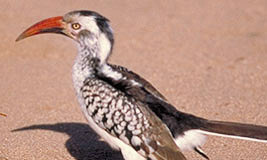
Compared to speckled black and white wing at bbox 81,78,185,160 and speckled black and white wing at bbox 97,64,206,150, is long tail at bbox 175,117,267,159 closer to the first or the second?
speckled black and white wing at bbox 97,64,206,150

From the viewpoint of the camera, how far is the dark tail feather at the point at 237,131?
4.67 meters

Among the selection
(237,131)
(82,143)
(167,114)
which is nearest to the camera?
(237,131)

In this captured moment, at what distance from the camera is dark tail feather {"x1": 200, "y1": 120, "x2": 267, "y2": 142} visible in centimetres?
467

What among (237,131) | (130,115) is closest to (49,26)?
(130,115)

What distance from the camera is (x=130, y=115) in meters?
4.78

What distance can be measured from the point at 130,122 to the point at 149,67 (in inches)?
149

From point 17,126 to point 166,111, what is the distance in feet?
6.84

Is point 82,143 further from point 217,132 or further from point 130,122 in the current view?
point 217,132

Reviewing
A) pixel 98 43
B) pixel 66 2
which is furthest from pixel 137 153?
pixel 66 2

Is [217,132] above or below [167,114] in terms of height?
below

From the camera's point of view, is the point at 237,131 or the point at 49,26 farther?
the point at 49,26

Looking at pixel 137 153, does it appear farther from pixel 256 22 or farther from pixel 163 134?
pixel 256 22

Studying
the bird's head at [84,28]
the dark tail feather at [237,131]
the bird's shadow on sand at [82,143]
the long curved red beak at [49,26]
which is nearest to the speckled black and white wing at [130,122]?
the dark tail feather at [237,131]

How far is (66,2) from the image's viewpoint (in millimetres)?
11461
